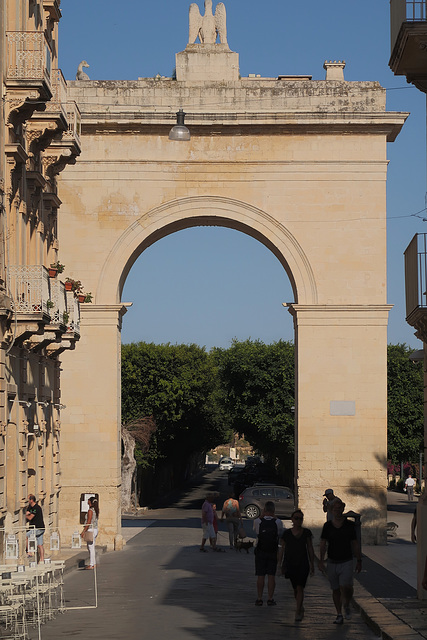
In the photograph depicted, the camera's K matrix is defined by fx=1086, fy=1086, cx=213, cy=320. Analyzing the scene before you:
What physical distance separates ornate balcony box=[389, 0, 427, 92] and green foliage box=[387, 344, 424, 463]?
111ft

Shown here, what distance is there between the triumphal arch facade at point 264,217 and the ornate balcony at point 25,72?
8297 millimetres

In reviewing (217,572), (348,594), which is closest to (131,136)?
(217,572)

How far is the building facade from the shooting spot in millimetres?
Answer: 16016

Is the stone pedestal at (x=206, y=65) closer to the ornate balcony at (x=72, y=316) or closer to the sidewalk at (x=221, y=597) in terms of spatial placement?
the ornate balcony at (x=72, y=316)

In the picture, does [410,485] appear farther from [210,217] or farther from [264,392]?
[210,217]

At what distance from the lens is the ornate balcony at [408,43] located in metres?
12.3

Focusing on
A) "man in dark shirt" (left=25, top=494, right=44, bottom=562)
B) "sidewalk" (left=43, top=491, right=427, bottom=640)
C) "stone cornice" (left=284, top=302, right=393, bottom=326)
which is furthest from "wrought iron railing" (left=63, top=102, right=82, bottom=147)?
"sidewalk" (left=43, top=491, right=427, bottom=640)

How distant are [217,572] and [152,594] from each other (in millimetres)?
3279

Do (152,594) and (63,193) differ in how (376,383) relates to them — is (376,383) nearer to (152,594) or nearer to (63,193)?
(63,193)

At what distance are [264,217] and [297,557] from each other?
13.0m

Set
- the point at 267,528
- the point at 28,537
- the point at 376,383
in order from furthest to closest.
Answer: the point at 376,383 < the point at 28,537 < the point at 267,528

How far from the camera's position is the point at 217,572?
18.4 meters

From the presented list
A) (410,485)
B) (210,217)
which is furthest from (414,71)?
(410,485)

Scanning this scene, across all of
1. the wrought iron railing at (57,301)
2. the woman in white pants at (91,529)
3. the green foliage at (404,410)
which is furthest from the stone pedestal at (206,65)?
the green foliage at (404,410)
